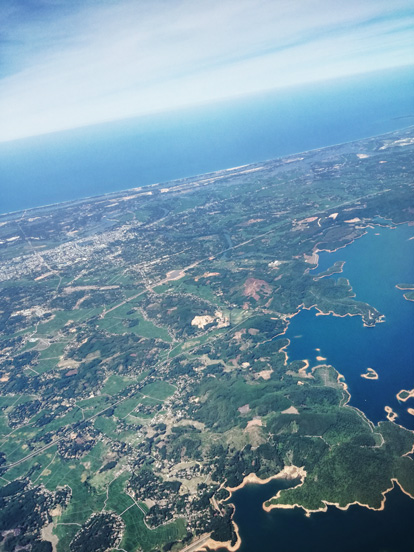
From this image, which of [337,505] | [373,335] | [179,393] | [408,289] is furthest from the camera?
[408,289]

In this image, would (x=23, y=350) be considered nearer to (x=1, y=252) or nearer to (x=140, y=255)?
(x=140, y=255)

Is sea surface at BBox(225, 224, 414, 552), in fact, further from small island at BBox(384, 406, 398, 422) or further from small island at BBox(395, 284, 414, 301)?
small island at BBox(395, 284, 414, 301)

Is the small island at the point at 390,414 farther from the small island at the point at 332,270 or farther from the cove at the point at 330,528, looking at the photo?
the small island at the point at 332,270

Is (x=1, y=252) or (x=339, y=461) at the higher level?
(x=1, y=252)

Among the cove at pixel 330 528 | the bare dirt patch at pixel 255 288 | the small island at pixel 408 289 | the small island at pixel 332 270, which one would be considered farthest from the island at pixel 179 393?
the small island at pixel 408 289

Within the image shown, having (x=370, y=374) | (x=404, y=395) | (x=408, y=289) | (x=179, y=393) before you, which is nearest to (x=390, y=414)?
(x=404, y=395)

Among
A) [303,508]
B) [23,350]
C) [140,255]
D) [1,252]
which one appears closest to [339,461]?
[303,508]

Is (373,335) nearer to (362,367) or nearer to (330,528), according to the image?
(362,367)
